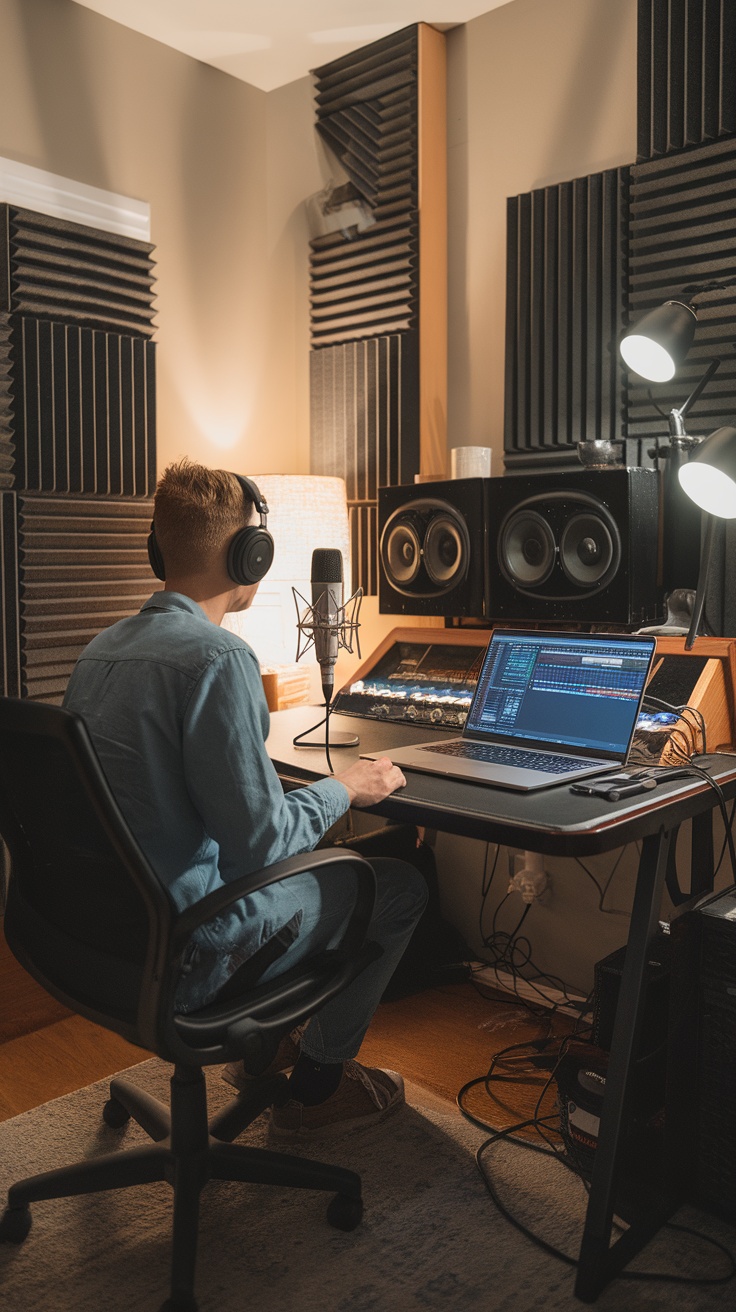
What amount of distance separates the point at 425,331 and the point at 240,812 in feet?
6.97

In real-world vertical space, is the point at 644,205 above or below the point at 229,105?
below

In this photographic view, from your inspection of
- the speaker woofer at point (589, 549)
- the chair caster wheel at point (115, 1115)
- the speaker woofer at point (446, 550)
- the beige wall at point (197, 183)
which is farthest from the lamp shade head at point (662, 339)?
the chair caster wheel at point (115, 1115)

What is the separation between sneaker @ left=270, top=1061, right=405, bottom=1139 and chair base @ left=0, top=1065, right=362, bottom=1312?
232 mm

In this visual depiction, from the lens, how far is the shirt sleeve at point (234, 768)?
1.49m

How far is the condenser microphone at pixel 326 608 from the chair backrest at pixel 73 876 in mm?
741

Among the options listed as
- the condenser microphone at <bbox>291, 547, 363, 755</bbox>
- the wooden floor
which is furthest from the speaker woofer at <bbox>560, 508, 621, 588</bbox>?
the wooden floor

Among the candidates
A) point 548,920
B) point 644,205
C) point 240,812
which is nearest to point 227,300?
point 644,205

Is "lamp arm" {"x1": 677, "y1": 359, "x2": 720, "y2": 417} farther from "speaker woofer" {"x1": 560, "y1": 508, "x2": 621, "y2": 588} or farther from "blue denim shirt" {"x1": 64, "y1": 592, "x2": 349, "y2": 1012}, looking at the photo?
"blue denim shirt" {"x1": 64, "y1": 592, "x2": 349, "y2": 1012}

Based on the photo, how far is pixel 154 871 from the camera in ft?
4.70

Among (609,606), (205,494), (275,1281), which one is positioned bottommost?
(275,1281)

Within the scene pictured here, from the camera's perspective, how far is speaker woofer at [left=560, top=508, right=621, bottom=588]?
7.31ft

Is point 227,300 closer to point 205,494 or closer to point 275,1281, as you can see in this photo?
point 205,494

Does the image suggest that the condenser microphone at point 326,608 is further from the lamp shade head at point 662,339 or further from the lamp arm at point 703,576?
the lamp shade head at point 662,339

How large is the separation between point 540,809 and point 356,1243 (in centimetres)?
86
